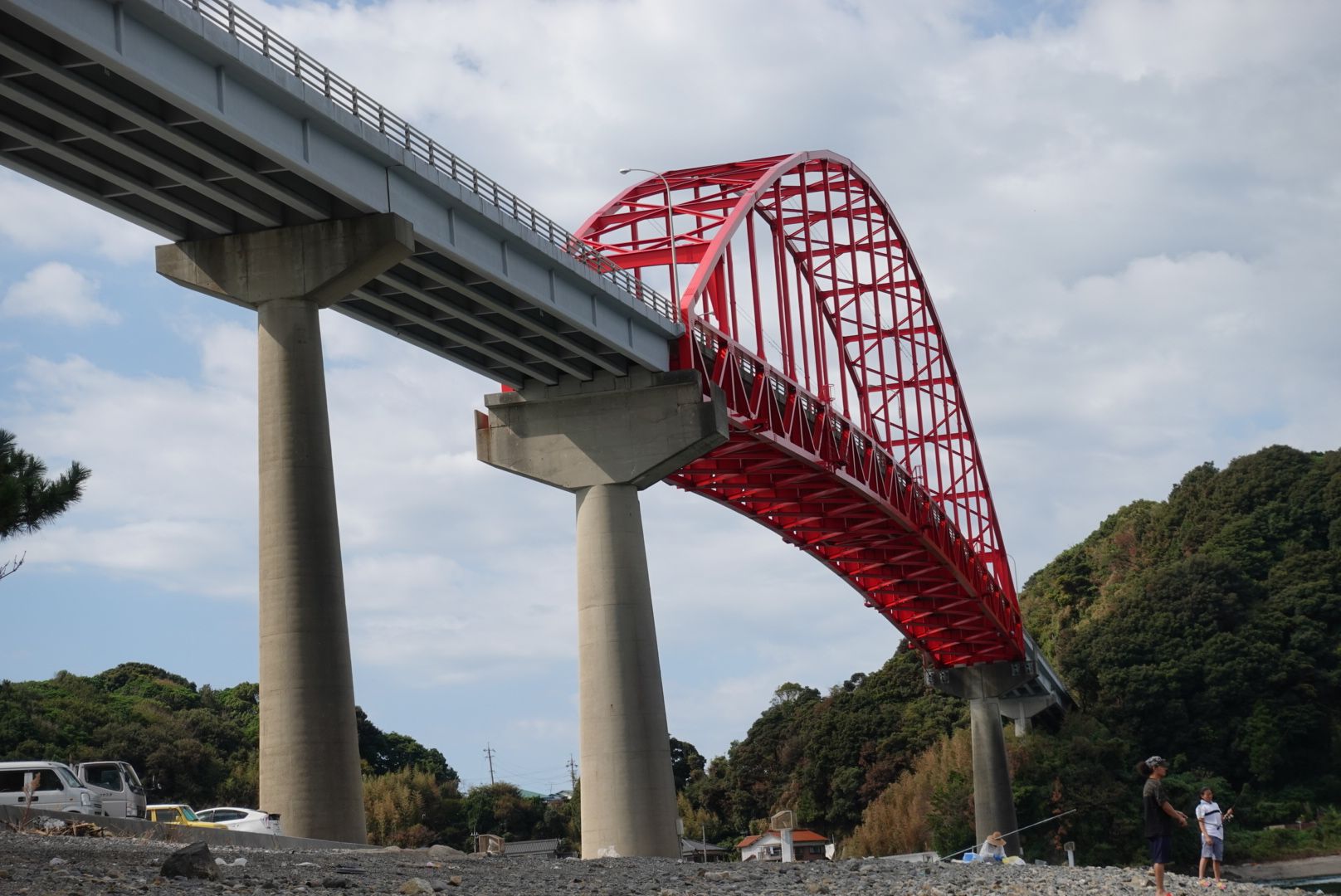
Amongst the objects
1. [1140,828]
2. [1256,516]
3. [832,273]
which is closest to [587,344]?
[832,273]

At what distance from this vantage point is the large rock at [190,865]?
16.0m

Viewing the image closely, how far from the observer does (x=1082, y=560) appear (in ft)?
377

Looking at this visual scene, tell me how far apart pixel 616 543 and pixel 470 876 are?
1932 cm

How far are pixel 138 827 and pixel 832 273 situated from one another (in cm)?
4396

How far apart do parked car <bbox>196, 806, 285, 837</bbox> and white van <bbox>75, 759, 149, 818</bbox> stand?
1.46 meters

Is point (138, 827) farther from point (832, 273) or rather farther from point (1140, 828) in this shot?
point (1140, 828)

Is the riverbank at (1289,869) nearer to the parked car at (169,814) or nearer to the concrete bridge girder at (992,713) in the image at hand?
the concrete bridge girder at (992,713)

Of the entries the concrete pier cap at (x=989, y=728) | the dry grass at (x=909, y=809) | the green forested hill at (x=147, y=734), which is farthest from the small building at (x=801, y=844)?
the green forested hill at (x=147, y=734)

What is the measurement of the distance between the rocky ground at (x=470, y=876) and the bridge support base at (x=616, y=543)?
9369 millimetres

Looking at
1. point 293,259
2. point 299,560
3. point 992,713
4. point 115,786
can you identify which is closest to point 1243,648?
point 992,713

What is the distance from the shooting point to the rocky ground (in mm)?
A: 15470

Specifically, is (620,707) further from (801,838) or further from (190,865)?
(801,838)

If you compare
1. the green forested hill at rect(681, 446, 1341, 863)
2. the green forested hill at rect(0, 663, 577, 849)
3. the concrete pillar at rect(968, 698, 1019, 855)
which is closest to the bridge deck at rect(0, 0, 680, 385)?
the green forested hill at rect(0, 663, 577, 849)

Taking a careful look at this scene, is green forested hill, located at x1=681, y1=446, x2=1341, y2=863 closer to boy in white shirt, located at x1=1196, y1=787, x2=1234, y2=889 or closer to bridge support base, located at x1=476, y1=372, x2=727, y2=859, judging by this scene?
bridge support base, located at x1=476, y1=372, x2=727, y2=859
